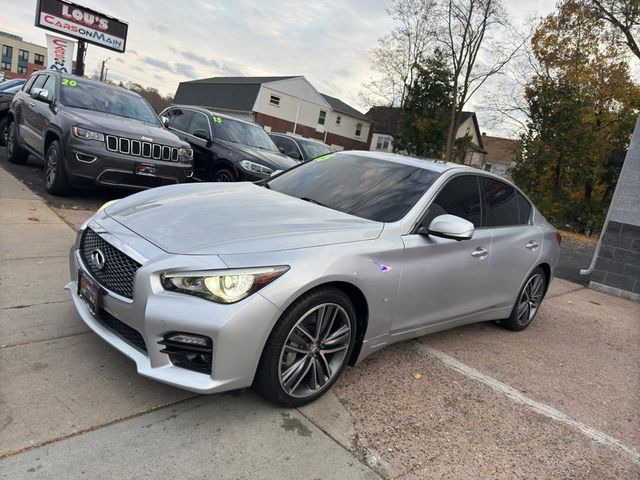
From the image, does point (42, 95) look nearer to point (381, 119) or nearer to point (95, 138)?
point (95, 138)

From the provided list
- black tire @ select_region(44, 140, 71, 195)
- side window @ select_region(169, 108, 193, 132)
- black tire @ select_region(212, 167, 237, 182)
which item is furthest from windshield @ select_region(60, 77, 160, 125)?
black tire @ select_region(212, 167, 237, 182)

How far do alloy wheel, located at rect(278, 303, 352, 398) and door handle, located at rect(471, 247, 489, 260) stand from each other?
4.79 ft

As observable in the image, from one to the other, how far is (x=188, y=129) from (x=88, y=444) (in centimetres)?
801

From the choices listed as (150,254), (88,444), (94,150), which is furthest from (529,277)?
(94,150)

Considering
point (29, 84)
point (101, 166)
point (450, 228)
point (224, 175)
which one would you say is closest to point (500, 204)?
point (450, 228)

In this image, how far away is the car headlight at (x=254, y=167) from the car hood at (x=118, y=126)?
107cm

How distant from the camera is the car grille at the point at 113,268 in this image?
8.91ft

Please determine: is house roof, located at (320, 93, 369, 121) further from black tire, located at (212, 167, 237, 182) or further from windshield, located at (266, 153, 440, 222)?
windshield, located at (266, 153, 440, 222)

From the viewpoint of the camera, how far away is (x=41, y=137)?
7.45 m

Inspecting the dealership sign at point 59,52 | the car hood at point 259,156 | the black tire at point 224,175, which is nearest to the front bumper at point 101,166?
the black tire at point 224,175

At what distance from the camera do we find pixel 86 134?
6.71 m

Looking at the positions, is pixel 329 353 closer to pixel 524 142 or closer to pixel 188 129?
pixel 188 129

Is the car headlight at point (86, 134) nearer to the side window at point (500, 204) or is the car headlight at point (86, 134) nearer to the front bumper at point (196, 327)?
the front bumper at point (196, 327)

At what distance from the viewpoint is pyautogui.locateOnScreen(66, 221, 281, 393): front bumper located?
2.47 metres
